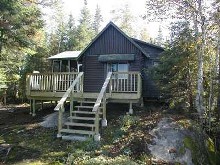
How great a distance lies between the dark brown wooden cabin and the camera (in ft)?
60.1

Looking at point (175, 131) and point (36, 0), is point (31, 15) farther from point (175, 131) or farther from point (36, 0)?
point (175, 131)

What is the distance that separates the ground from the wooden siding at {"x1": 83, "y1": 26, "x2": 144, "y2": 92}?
446 centimetres

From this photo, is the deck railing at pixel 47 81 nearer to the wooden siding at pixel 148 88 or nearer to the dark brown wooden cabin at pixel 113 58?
the dark brown wooden cabin at pixel 113 58

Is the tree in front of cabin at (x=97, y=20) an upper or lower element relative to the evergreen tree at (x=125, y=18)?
upper

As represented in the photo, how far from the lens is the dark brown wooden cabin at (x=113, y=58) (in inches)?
721

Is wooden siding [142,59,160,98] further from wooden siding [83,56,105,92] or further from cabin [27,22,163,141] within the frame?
wooden siding [83,56,105,92]

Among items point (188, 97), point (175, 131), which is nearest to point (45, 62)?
point (188, 97)

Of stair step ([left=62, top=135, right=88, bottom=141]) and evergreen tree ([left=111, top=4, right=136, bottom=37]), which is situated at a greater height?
evergreen tree ([left=111, top=4, right=136, bottom=37])

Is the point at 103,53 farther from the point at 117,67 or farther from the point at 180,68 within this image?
the point at 180,68

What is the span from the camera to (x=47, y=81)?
16781 mm

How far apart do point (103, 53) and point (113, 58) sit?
1149mm

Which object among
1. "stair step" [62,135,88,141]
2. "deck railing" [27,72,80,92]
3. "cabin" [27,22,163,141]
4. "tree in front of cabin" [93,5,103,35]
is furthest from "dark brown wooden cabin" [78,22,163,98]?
"tree in front of cabin" [93,5,103,35]

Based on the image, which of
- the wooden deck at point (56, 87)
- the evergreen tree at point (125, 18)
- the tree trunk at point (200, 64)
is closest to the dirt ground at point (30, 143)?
the wooden deck at point (56, 87)

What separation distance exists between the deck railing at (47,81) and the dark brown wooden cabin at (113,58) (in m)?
2.49
